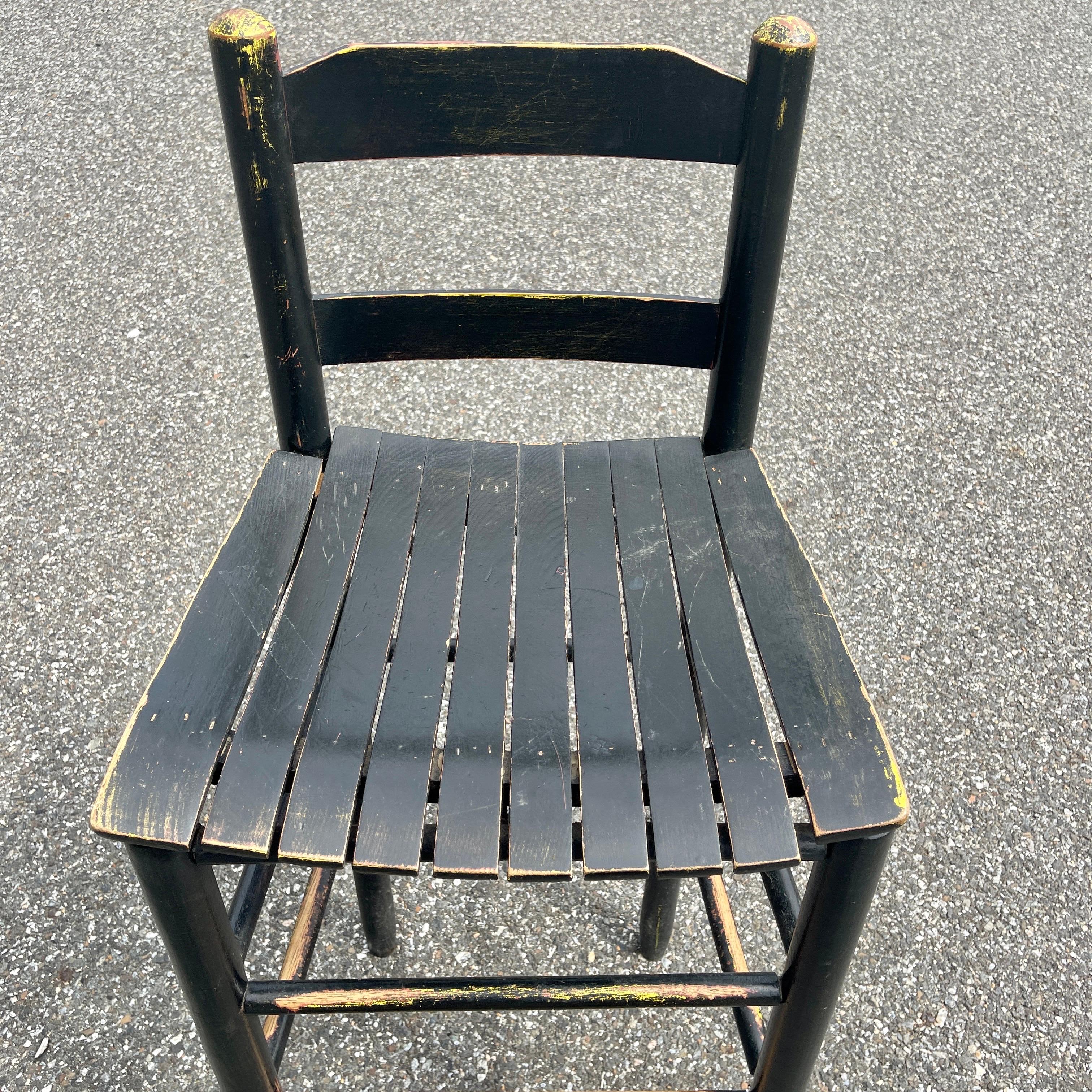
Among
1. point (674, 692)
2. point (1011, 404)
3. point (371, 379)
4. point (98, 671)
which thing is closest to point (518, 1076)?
point (674, 692)

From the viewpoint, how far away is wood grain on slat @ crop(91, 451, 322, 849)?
2.85 ft

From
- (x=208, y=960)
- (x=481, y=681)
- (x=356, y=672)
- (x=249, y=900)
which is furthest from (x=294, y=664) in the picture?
(x=249, y=900)

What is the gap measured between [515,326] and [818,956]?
2.54ft

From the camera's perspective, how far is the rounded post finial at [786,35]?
104cm

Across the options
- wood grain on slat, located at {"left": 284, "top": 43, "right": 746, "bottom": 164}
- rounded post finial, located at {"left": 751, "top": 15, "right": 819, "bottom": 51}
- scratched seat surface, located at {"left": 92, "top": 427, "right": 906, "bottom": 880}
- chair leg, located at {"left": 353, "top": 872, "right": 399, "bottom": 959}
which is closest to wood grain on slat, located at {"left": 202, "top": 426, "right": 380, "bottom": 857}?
scratched seat surface, located at {"left": 92, "top": 427, "right": 906, "bottom": 880}

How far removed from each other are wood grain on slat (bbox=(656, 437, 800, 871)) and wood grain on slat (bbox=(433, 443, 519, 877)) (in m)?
0.19

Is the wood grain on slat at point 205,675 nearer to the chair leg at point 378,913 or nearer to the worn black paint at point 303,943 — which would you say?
the worn black paint at point 303,943

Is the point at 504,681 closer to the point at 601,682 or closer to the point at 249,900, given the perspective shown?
the point at 601,682

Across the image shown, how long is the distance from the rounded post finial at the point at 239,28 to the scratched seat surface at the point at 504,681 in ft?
1.48

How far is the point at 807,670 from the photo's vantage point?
3.27ft

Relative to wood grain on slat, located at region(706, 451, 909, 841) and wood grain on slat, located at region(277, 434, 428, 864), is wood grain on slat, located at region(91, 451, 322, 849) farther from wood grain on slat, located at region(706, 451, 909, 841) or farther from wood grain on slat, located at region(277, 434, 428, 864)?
wood grain on slat, located at region(706, 451, 909, 841)

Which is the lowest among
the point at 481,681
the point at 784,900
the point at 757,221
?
the point at 784,900

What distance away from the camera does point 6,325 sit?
2.68 meters

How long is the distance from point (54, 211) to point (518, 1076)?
270 centimetres
